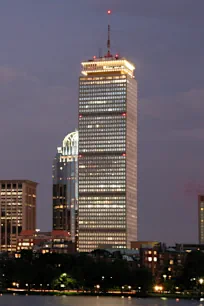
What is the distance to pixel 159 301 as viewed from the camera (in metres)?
194

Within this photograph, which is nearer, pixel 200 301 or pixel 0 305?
pixel 0 305

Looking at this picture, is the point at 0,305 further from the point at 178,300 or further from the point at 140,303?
the point at 178,300

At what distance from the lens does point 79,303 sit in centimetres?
18212

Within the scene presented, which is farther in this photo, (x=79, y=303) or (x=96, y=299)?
(x=96, y=299)

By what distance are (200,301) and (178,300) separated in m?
4.98

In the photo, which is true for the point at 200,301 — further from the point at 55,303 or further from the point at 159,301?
the point at 55,303

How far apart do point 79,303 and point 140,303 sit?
Answer: 37.6ft

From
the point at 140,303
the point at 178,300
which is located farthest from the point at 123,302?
the point at 178,300

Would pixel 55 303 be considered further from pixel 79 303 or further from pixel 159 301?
pixel 159 301

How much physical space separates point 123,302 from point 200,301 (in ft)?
62.5

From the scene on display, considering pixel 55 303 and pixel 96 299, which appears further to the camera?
pixel 96 299

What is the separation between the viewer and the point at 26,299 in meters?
194

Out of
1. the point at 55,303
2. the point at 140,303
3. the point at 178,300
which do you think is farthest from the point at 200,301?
the point at 55,303

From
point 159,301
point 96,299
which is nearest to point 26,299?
point 96,299
